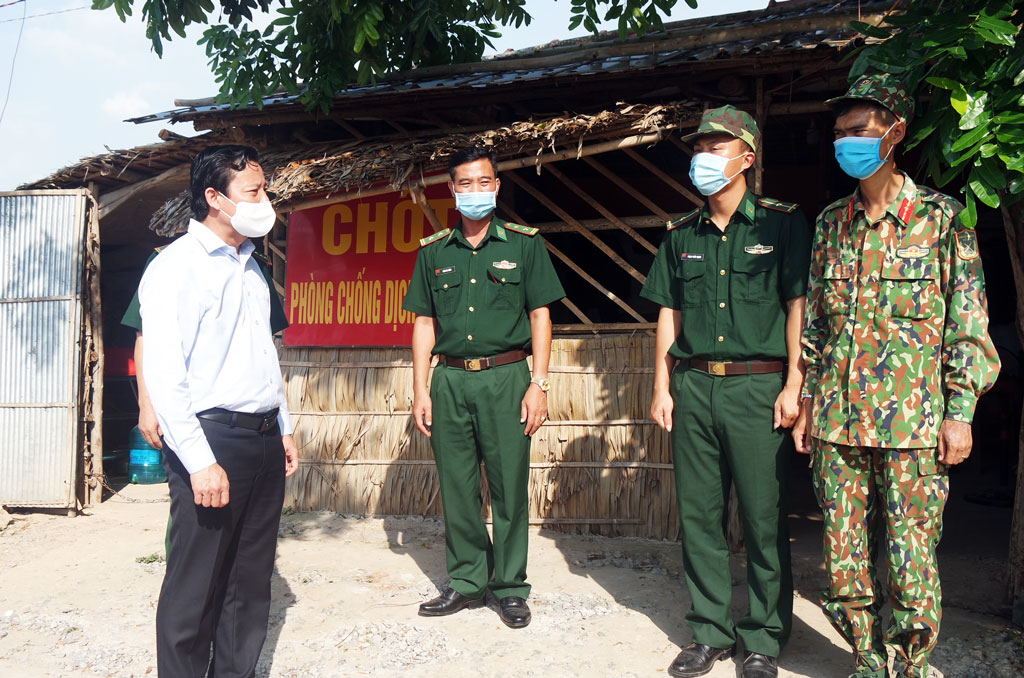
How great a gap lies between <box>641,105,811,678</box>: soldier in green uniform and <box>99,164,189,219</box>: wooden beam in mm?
4739

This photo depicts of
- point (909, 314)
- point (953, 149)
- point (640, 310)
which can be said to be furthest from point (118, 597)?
point (640, 310)

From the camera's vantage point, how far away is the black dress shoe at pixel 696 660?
10.6 feet

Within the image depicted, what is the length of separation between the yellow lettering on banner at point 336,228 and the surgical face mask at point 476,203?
2.34 metres

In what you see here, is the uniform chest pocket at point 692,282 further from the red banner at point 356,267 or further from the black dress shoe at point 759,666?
the red banner at point 356,267

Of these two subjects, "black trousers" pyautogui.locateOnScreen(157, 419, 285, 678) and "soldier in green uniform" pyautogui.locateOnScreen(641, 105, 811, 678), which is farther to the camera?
"soldier in green uniform" pyautogui.locateOnScreen(641, 105, 811, 678)

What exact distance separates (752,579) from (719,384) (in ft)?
2.46

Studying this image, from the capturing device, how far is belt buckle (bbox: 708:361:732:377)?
326 cm

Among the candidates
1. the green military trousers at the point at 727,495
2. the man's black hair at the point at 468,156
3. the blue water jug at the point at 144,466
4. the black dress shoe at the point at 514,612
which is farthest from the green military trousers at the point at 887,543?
Result: the blue water jug at the point at 144,466

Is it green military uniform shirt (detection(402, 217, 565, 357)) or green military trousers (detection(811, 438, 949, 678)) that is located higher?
green military uniform shirt (detection(402, 217, 565, 357))

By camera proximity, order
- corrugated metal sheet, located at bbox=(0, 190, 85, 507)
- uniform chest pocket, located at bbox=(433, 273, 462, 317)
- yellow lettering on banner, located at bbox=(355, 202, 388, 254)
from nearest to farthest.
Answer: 1. uniform chest pocket, located at bbox=(433, 273, 462, 317)
2. yellow lettering on banner, located at bbox=(355, 202, 388, 254)
3. corrugated metal sheet, located at bbox=(0, 190, 85, 507)

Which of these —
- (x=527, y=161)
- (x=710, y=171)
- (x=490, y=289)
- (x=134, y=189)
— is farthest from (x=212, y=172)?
(x=134, y=189)

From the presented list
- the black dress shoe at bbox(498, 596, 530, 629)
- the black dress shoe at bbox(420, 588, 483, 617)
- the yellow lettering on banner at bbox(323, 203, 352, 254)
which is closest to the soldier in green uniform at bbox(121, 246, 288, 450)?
the black dress shoe at bbox(420, 588, 483, 617)

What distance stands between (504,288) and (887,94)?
1.75 m

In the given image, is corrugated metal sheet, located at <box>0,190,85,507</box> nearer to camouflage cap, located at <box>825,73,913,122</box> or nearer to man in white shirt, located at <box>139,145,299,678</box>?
man in white shirt, located at <box>139,145,299,678</box>
